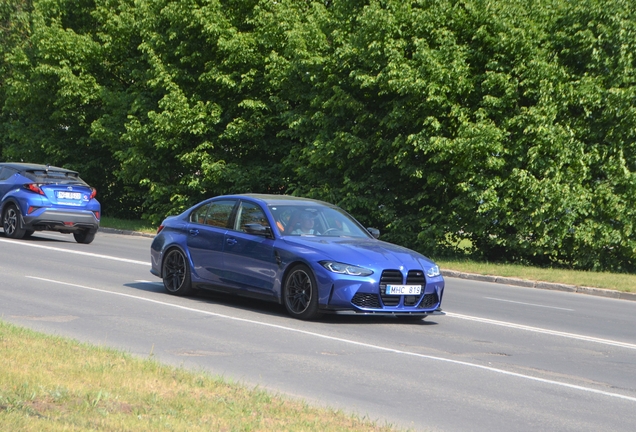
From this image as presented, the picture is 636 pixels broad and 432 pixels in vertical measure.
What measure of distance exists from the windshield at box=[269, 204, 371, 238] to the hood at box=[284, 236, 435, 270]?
0.85 ft

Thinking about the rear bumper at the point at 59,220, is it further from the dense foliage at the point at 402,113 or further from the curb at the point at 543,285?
the curb at the point at 543,285

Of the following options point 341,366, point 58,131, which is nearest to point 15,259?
point 341,366

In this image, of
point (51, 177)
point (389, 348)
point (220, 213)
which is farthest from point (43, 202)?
point (389, 348)

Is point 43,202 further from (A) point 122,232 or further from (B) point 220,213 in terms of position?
(A) point 122,232

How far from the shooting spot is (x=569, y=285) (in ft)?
66.6

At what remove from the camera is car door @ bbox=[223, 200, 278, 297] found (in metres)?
11.9

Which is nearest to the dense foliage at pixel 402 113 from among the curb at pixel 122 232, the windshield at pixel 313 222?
the curb at pixel 122 232

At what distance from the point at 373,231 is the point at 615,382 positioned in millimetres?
5106

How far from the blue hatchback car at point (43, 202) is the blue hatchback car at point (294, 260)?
8.77 m

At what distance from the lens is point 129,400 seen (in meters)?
6.28

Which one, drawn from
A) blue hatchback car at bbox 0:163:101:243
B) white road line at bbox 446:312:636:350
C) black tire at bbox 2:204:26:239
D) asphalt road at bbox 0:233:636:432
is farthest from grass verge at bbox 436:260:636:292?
black tire at bbox 2:204:26:239

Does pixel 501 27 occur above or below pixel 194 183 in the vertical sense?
above

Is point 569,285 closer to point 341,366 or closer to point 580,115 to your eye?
point 580,115

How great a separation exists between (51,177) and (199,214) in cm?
1020
